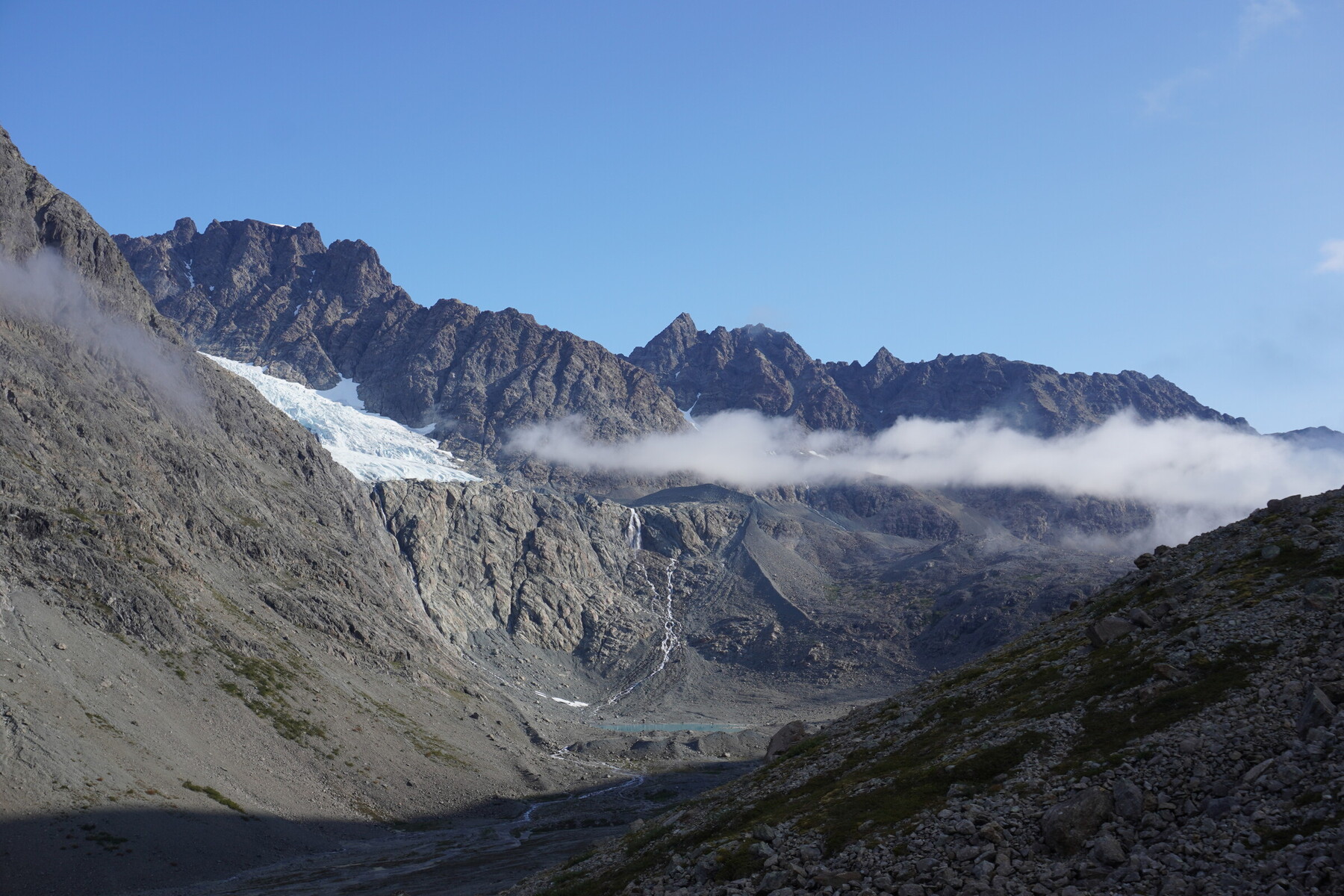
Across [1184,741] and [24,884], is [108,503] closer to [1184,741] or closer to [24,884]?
[24,884]

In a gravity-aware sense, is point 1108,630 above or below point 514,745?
above

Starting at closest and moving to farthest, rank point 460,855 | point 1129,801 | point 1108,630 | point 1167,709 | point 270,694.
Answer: point 1129,801
point 1167,709
point 1108,630
point 460,855
point 270,694

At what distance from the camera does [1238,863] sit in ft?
78.4

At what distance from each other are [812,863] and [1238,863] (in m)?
16.3

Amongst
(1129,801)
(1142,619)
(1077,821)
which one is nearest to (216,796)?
(1142,619)

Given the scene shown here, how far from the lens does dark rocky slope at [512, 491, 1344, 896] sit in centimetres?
2597

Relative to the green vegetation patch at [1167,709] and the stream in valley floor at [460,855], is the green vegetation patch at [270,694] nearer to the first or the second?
the stream in valley floor at [460,855]

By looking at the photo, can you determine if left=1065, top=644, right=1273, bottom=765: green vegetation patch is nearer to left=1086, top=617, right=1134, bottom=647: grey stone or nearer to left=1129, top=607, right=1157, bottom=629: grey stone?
left=1129, top=607, right=1157, bottom=629: grey stone

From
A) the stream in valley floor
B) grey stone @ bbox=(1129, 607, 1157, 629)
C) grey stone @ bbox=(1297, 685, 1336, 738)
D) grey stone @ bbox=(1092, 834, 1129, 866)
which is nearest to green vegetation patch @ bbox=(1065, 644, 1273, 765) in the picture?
grey stone @ bbox=(1297, 685, 1336, 738)

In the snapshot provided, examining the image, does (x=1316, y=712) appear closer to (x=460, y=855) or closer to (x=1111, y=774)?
(x=1111, y=774)

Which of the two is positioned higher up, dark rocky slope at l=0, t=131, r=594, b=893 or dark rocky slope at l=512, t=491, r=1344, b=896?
dark rocky slope at l=512, t=491, r=1344, b=896

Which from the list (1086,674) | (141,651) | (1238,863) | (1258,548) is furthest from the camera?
(141,651)

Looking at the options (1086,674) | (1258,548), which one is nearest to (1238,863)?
(1086,674)

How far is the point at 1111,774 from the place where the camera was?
106ft
